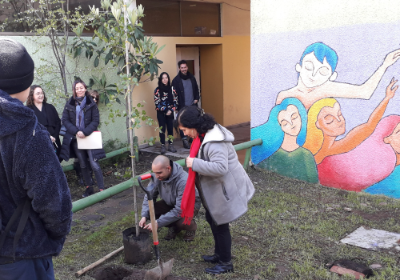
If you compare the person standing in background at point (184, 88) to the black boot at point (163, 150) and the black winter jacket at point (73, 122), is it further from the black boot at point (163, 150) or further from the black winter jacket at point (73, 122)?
the black winter jacket at point (73, 122)

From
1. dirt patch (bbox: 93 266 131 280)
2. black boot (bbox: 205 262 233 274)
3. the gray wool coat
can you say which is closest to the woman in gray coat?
the gray wool coat

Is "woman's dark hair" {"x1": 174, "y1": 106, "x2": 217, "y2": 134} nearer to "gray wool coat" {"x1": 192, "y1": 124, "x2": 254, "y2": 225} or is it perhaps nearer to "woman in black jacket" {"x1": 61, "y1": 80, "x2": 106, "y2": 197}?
"gray wool coat" {"x1": 192, "y1": 124, "x2": 254, "y2": 225}

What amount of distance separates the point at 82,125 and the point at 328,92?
3703 mm

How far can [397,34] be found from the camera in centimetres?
488

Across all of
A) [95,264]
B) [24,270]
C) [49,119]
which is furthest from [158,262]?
[49,119]

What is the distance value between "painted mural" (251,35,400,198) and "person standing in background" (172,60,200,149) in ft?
6.63

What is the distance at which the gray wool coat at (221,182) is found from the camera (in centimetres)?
318

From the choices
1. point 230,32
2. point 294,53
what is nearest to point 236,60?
point 230,32

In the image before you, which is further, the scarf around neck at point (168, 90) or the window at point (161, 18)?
the window at point (161, 18)

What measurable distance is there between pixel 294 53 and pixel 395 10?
Result: 150cm

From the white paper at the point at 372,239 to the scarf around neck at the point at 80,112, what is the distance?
12.8 feet

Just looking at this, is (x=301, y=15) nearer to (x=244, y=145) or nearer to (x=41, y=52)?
(x=244, y=145)

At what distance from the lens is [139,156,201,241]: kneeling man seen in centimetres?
363

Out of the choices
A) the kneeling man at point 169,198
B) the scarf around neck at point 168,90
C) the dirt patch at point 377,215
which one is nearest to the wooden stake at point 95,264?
the kneeling man at point 169,198
